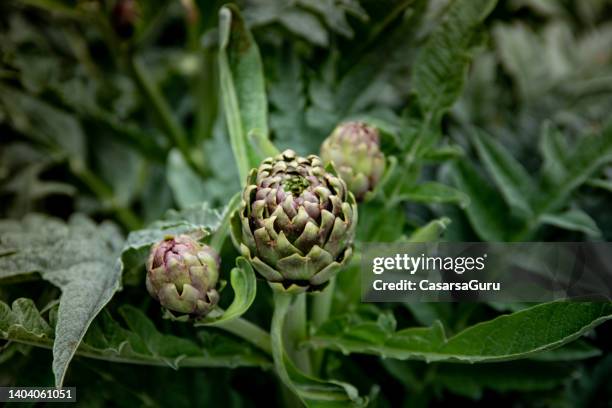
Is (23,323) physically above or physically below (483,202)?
below

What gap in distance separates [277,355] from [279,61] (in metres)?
0.41

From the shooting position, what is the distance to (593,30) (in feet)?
4.17

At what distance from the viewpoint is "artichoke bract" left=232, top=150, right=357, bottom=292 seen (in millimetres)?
557

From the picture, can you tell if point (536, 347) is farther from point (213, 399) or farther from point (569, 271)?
point (213, 399)

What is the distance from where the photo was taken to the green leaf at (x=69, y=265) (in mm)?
561

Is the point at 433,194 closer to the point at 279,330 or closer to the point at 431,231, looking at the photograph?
the point at 431,231

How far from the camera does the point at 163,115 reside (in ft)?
3.39

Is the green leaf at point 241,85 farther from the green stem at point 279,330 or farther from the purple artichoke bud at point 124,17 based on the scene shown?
the purple artichoke bud at point 124,17

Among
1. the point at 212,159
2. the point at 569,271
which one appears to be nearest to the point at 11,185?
the point at 212,159

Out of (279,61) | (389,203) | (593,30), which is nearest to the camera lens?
(389,203)

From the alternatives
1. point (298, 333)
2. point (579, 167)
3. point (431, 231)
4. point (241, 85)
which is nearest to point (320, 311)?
point (298, 333)

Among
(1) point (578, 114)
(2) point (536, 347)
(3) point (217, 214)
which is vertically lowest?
(2) point (536, 347)

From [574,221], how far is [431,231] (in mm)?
209

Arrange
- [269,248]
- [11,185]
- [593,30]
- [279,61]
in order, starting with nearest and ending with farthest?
[269,248] → [279,61] → [11,185] → [593,30]
